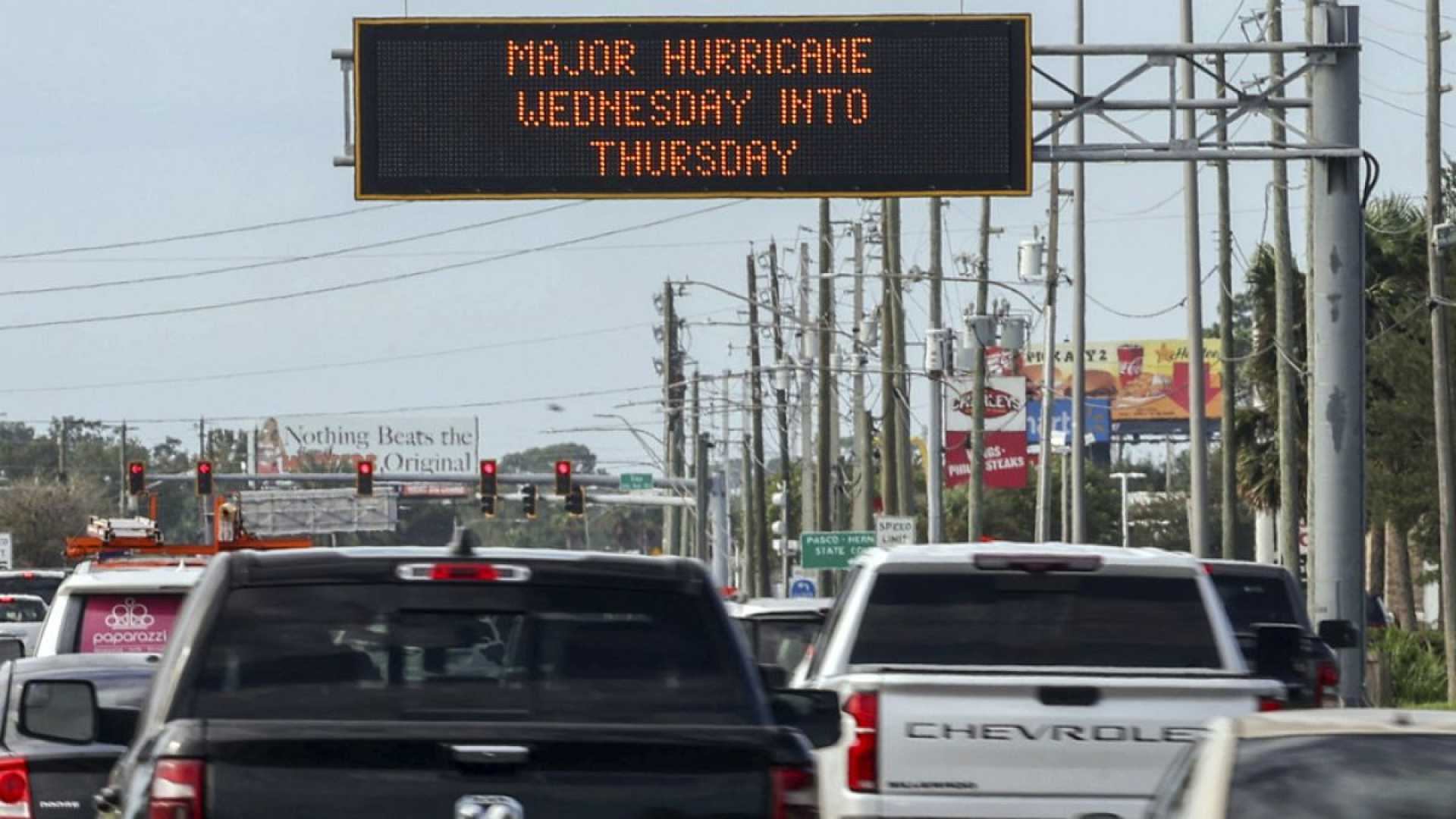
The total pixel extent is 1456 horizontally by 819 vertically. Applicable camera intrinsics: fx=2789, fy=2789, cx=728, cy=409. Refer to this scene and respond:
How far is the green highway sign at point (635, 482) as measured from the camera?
247ft

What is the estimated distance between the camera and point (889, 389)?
52.9 m

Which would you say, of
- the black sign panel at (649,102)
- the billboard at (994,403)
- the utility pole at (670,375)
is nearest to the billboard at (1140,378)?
the billboard at (994,403)

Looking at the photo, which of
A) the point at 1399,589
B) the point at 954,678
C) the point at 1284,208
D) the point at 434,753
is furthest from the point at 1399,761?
the point at 1399,589

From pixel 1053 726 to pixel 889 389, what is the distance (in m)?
41.9

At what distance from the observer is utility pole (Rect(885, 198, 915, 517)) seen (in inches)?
2012

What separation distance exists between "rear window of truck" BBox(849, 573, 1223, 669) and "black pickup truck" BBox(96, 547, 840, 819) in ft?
14.5

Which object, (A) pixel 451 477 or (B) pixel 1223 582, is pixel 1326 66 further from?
(A) pixel 451 477

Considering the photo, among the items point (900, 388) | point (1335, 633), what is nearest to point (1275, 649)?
point (1335, 633)

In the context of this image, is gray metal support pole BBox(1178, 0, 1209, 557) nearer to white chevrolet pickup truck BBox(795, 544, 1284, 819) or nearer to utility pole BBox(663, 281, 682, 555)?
white chevrolet pickup truck BBox(795, 544, 1284, 819)

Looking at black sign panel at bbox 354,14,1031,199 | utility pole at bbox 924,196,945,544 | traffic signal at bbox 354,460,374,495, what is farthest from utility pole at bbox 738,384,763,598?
black sign panel at bbox 354,14,1031,199

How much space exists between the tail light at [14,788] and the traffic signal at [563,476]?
2293 inches

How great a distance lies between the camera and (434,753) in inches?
266

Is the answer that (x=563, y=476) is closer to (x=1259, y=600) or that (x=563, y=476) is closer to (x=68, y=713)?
(x=1259, y=600)

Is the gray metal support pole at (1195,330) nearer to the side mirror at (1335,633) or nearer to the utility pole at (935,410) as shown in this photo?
the utility pole at (935,410)
